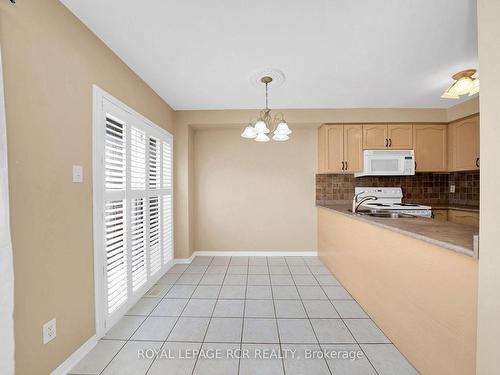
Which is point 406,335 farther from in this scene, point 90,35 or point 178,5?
point 90,35

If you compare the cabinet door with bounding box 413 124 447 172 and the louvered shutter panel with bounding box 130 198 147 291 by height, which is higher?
the cabinet door with bounding box 413 124 447 172

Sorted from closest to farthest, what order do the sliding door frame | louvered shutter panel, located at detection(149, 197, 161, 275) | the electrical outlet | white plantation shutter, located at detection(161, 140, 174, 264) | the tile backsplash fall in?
Answer: the electrical outlet, the sliding door frame, louvered shutter panel, located at detection(149, 197, 161, 275), white plantation shutter, located at detection(161, 140, 174, 264), the tile backsplash

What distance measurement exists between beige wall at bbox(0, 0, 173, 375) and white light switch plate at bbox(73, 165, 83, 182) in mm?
43

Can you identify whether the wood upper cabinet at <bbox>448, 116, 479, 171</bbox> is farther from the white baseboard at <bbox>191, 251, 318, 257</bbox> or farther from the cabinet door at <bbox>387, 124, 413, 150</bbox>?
the white baseboard at <bbox>191, 251, 318, 257</bbox>

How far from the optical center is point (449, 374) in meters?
1.21

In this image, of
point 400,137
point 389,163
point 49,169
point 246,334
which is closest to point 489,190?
point 246,334

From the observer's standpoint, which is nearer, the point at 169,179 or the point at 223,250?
the point at 169,179

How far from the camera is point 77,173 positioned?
61.5 inches

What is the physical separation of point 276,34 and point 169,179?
2.32m

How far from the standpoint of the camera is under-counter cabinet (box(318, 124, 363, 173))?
347cm

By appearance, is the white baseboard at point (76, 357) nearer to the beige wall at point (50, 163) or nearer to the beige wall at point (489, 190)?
the beige wall at point (50, 163)

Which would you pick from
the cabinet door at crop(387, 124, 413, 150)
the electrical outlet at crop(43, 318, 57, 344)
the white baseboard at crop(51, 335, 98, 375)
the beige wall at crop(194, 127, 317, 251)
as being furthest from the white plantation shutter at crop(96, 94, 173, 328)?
the cabinet door at crop(387, 124, 413, 150)

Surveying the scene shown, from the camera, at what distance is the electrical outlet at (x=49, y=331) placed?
1320 mm

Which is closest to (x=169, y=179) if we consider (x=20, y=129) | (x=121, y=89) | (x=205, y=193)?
(x=205, y=193)
